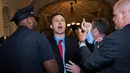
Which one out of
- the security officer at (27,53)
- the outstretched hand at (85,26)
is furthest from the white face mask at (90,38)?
the security officer at (27,53)

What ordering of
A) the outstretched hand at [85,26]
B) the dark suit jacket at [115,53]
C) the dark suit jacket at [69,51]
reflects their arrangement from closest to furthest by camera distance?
the dark suit jacket at [115,53], the outstretched hand at [85,26], the dark suit jacket at [69,51]

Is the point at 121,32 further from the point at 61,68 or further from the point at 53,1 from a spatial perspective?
the point at 53,1

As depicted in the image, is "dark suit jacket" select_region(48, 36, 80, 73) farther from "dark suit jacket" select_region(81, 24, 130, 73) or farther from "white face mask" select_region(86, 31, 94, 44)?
"dark suit jacket" select_region(81, 24, 130, 73)

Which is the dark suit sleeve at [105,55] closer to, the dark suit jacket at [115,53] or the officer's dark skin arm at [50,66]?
the dark suit jacket at [115,53]

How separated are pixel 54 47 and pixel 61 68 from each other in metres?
0.28

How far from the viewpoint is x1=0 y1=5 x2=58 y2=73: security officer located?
8.48 feet

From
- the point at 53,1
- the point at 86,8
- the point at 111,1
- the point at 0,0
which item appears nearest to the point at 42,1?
the point at 53,1

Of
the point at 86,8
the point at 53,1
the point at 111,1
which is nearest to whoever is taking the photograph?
the point at 111,1

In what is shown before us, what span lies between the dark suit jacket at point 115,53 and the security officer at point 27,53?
564mm

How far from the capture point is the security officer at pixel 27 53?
2586 millimetres

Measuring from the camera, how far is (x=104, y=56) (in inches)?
83.1

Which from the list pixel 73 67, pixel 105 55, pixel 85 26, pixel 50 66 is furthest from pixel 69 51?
pixel 105 55

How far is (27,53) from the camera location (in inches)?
102

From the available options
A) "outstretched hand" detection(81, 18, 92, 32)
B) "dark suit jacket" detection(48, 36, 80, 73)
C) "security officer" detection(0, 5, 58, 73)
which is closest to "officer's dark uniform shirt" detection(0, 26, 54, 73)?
"security officer" detection(0, 5, 58, 73)
